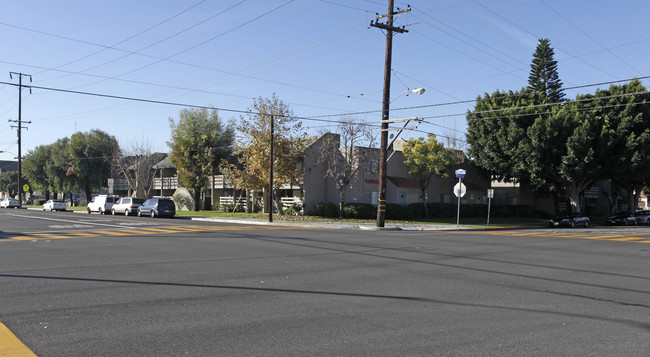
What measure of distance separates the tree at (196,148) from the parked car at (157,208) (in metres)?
9.57

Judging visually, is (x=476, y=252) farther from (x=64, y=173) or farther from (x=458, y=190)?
(x=64, y=173)

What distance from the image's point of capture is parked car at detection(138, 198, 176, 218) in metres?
40.1

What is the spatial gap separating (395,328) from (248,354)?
6.88 feet

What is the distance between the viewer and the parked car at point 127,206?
4216cm

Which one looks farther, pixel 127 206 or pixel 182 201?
pixel 182 201

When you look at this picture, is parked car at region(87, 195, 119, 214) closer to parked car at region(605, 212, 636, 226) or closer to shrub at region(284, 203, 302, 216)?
shrub at region(284, 203, 302, 216)

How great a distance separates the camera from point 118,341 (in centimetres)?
575

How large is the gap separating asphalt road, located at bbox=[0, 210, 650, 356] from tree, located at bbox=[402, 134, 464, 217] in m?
26.0

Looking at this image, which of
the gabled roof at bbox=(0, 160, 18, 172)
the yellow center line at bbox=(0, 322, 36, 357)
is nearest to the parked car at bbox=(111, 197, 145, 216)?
the yellow center line at bbox=(0, 322, 36, 357)

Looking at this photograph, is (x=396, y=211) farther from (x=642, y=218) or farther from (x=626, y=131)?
(x=642, y=218)

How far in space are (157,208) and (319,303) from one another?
3464 cm

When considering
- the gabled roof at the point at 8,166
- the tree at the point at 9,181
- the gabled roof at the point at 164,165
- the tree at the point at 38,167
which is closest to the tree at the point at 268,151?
the gabled roof at the point at 164,165

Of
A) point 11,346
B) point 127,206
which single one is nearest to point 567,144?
point 127,206

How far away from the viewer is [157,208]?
131 ft
